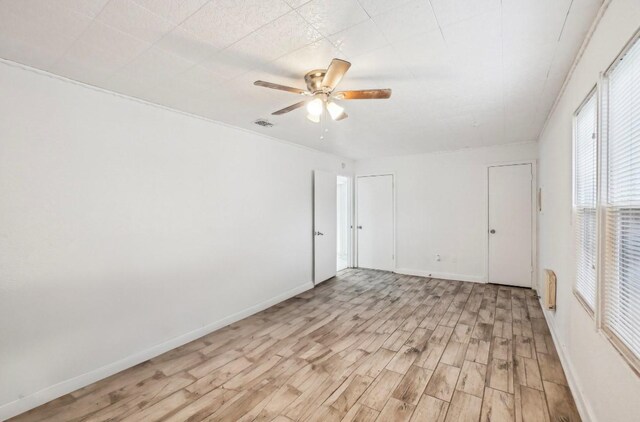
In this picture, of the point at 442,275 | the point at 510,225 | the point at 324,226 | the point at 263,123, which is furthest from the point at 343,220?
the point at 263,123

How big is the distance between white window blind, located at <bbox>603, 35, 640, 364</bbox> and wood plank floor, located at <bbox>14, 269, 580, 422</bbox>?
1009mm

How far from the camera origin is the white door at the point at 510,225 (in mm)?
4527

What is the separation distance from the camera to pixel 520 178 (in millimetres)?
4566

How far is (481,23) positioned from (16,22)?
2612 mm

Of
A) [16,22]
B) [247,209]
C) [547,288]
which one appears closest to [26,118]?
[16,22]

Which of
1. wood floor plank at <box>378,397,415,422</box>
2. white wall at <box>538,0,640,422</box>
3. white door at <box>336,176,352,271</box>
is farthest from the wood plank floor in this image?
white door at <box>336,176,352,271</box>

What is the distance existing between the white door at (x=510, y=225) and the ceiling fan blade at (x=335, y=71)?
4.12 m

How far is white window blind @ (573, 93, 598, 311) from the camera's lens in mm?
1767

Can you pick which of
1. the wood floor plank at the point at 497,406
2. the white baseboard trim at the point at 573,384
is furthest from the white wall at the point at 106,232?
the white baseboard trim at the point at 573,384

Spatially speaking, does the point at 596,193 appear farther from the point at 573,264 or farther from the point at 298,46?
the point at 298,46

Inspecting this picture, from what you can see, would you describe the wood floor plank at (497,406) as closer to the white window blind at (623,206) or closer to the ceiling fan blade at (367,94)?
the white window blind at (623,206)

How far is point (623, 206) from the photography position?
4.25ft

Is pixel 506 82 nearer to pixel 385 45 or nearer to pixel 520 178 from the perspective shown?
pixel 385 45

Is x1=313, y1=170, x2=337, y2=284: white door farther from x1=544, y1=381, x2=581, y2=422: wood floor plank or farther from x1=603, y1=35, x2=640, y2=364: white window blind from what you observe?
x1=603, y1=35, x2=640, y2=364: white window blind
